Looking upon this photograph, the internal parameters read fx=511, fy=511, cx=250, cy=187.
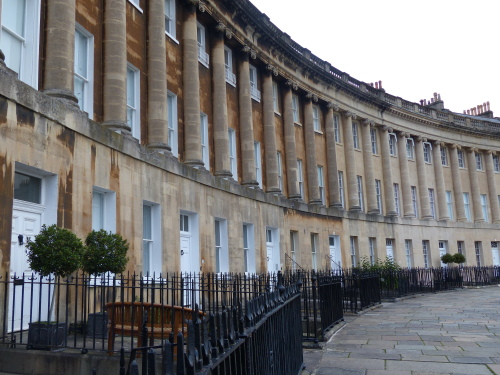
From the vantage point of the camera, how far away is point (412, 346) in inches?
384

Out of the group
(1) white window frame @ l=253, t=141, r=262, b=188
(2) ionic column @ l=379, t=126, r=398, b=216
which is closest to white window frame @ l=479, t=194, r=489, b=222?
(2) ionic column @ l=379, t=126, r=398, b=216

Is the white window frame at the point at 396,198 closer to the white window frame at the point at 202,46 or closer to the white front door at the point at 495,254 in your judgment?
the white front door at the point at 495,254

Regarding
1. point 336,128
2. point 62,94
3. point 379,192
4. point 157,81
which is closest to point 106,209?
point 62,94

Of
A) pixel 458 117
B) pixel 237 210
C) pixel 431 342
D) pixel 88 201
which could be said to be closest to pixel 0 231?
pixel 88 201

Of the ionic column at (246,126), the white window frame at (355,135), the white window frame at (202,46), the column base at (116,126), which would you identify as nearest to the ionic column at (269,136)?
the ionic column at (246,126)

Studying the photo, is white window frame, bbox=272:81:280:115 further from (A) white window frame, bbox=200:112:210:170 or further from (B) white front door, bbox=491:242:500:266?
(B) white front door, bbox=491:242:500:266

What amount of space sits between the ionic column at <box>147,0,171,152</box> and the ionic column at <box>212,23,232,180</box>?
3.96m

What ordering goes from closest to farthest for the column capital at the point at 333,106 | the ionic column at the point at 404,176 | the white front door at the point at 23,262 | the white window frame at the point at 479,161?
the white front door at the point at 23,262 < the column capital at the point at 333,106 < the ionic column at the point at 404,176 < the white window frame at the point at 479,161

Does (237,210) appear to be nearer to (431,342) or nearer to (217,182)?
(217,182)

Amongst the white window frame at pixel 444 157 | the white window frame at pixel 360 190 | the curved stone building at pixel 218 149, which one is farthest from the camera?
the white window frame at pixel 444 157

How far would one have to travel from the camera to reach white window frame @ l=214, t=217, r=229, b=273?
1800 centimetres

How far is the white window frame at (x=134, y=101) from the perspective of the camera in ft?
49.4

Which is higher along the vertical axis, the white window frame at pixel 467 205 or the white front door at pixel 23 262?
the white window frame at pixel 467 205

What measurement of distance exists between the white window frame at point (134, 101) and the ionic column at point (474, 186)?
33.4m
